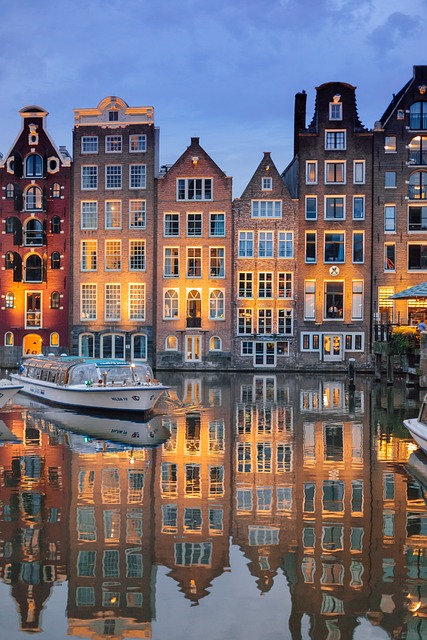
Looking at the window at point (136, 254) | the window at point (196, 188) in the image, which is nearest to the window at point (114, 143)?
the window at point (196, 188)

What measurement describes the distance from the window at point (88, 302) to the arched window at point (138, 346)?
3869 mm

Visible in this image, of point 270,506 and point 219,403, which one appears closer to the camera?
point 270,506

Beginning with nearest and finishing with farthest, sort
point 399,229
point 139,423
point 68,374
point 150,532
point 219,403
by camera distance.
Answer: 1. point 150,532
2. point 139,423
3. point 68,374
4. point 219,403
5. point 399,229

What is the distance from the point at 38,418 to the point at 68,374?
11.2 feet

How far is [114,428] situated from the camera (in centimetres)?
2630

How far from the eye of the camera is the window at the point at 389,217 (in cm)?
6119

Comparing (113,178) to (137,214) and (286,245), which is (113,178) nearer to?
(137,214)

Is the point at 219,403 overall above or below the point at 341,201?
below

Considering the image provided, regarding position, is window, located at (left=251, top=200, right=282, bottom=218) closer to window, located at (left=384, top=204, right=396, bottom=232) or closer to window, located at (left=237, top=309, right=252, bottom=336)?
window, located at (left=237, top=309, right=252, bottom=336)

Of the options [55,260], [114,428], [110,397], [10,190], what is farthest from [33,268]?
[114,428]

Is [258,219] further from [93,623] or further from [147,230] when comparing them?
[93,623]

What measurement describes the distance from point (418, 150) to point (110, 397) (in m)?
41.0

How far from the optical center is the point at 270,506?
1537 centimetres

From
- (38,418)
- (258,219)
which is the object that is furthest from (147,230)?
(38,418)
